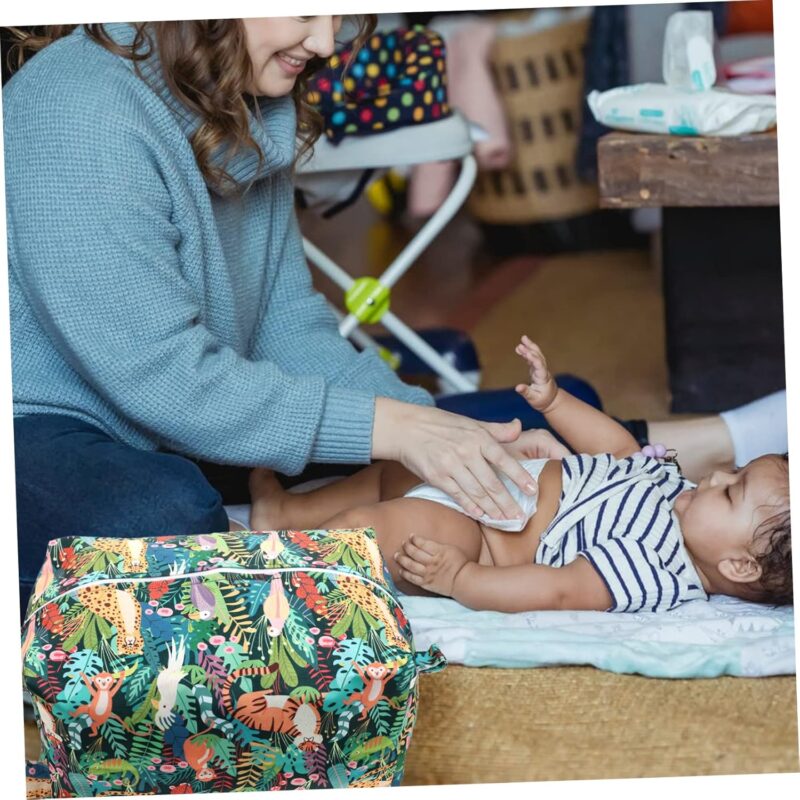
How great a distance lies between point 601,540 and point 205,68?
2.45 ft

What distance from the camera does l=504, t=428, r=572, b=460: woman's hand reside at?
5.72ft

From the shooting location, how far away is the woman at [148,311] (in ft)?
4.57

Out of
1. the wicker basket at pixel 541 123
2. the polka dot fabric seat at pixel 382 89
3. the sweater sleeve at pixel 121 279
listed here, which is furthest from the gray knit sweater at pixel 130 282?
the wicker basket at pixel 541 123

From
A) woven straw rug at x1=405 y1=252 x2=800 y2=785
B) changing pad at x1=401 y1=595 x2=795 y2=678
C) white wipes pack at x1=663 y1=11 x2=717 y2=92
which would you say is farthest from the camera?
white wipes pack at x1=663 y1=11 x2=717 y2=92

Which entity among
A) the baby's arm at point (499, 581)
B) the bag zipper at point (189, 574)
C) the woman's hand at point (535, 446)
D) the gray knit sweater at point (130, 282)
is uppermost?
the gray knit sweater at point (130, 282)

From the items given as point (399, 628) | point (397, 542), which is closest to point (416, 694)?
point (399, 628)

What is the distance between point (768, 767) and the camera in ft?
4.19

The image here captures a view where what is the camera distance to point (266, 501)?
5.56ft

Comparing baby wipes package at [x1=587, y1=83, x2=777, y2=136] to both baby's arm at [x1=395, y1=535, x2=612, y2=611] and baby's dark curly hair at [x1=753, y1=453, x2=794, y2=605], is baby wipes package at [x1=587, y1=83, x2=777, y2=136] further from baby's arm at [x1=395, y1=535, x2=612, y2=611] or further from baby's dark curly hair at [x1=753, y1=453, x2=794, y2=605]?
baby's arm at [x1=395, y1=535, x2=612, y2=611]

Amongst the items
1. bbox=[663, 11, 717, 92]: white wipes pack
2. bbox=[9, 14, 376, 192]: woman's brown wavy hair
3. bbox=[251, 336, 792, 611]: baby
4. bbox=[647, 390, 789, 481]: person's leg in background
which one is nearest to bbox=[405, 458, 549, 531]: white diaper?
bbox=[251, 336, 792, 611]: baby

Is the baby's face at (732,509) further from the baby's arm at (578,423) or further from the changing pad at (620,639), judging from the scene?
the baby's arm at (578,423)

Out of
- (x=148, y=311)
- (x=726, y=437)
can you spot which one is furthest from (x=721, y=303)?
(x=148, y=311)

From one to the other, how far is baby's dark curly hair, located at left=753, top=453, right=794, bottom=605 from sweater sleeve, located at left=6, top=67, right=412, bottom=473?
0.59 meters

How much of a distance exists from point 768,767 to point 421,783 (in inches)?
14.3
